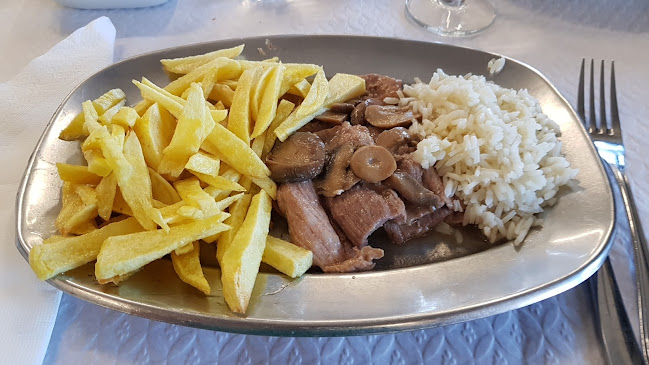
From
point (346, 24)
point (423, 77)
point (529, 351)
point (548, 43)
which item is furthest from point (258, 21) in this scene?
point (529, 351)

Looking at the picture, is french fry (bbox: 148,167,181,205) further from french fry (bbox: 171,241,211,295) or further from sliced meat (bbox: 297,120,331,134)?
sliced meat (bbox: 297,120,331,134)

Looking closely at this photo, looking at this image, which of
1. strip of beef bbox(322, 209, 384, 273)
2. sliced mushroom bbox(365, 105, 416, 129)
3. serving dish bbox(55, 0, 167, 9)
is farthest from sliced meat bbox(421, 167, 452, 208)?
serving dish bbox(55, 0, 167, 9)

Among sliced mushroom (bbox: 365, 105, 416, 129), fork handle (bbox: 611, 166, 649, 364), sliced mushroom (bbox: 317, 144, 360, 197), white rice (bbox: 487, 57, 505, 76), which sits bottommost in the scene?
fork handle (bbox: 611, 166, 649, 364)

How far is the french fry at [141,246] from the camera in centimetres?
152

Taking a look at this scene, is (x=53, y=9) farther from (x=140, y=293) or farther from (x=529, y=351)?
(x=529, y=351)

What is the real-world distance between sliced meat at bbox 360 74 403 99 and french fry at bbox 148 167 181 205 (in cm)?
106

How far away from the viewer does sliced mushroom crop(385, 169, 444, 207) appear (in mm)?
1903

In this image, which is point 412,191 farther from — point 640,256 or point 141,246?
point 141,246

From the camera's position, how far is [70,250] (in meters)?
1.62

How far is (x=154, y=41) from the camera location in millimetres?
3164

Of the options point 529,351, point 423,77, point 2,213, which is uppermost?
point 423,77

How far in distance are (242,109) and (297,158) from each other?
0.29m

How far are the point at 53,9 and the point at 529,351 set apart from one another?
3.54 meters

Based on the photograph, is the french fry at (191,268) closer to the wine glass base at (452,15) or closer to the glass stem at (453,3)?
the wine glass base at (452,15)
